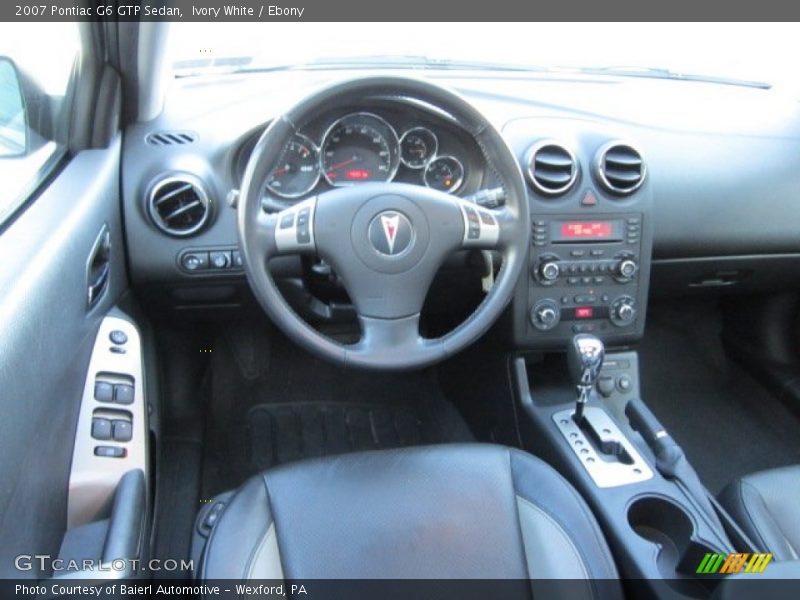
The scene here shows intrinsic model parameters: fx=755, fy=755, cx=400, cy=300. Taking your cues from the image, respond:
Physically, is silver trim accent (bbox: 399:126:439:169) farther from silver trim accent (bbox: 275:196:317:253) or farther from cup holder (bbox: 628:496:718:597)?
cup holder (bbox: 628:496:718:597)

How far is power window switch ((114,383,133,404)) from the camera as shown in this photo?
A: 1512 millimetres

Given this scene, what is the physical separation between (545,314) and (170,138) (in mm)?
1018

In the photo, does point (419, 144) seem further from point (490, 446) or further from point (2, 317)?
point (2, 317)

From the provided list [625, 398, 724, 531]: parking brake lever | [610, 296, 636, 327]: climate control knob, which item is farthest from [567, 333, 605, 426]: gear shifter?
[610, 296, 636, 327]: climate control knob

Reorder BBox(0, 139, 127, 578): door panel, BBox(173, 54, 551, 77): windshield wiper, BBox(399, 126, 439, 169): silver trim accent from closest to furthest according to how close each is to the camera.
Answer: BBox(0, 139, 127, 578): door panel
BBox(399, 126, 439, 169): silver trim accent
BBox(173, 54, 551, 77): windshield wiper

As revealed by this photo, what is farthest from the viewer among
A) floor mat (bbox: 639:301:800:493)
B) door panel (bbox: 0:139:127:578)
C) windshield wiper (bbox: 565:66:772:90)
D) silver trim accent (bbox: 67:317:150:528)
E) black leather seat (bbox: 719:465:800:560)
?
floor mat (bbox: 639:301:800:493)

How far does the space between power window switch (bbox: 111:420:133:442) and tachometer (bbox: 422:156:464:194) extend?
0.87 metres

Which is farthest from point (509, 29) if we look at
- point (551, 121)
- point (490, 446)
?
point (490, 446)

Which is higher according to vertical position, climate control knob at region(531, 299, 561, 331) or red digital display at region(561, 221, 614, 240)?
red digital display at region(561, 221, 614, 240)

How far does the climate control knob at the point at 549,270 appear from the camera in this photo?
1.88m

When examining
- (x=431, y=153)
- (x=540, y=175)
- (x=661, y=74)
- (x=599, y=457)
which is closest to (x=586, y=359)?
(x=599, y=457)

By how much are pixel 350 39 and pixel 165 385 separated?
114cm

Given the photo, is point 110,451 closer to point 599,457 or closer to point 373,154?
point 373,154

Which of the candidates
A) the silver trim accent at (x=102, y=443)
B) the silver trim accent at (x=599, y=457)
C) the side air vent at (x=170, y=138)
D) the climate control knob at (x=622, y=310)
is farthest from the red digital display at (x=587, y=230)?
the silver trim accent at (x=102, y=443)
